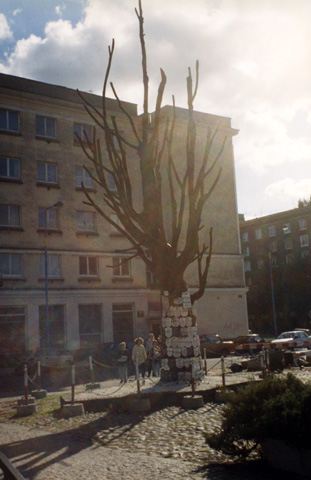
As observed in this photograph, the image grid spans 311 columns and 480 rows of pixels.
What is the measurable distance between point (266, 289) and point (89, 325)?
39608 mm

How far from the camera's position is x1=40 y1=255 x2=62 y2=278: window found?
3972 centimetres

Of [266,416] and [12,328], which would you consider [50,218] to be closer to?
[12,328]

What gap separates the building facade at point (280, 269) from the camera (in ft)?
234

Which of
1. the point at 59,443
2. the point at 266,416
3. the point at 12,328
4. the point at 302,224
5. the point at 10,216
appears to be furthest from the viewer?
the point at 302,224

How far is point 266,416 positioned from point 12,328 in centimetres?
3244

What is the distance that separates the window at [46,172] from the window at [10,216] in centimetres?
305

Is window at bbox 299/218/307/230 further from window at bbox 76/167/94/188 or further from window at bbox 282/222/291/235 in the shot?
window at bbox 76/167/94/188

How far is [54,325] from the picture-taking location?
39.7 metres

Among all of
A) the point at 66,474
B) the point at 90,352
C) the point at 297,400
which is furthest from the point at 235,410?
the point at 90,352

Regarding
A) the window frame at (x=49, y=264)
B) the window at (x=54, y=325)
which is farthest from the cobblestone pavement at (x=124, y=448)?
the window frame at (x=49, y=264)

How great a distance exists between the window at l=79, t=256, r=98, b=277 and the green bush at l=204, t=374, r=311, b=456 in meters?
33.5

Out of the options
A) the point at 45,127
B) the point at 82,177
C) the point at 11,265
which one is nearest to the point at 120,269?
the point at 82,177

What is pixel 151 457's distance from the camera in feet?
29.0

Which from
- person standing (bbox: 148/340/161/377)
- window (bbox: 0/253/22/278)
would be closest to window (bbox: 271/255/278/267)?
window (bbox: 0/253/22/278)
